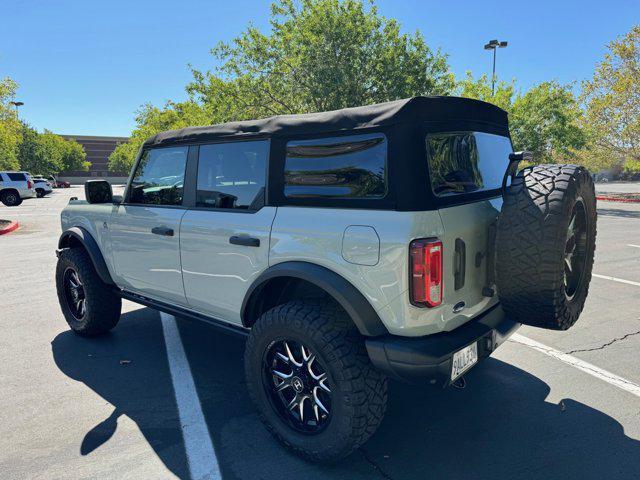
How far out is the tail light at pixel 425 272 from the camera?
7.09ft

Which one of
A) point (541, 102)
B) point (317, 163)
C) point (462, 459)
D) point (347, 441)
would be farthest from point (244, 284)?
point (541, 102)

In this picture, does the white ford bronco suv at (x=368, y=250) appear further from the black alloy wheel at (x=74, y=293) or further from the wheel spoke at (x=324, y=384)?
the black alloy wheel at (x=74, y=293)

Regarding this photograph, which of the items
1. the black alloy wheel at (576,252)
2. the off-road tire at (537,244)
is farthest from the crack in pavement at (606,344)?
the off-road tire at (537,244)

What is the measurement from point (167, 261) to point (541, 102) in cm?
2589

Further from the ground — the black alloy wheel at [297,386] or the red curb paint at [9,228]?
the black alloy wheel at [297,386]

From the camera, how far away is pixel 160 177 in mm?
3645

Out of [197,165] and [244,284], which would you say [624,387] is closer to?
[244,284]

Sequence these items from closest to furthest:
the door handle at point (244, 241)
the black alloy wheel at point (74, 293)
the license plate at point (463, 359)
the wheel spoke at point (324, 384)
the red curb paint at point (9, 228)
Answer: the license plate at point (463, 359), the wheel spoke at point (324, 384), the door handle at point (244, 241), the black alloy wheel at point (74, 293), the red curb paint at point (9, 228)

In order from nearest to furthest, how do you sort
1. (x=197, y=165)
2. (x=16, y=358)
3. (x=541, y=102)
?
1. (x=197, y=165)
2. (x=16, y=358)
3. (x=541, y=102)

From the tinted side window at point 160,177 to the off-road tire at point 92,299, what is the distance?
3.10ft

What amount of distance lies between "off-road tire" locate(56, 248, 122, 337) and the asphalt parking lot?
6.0 inches

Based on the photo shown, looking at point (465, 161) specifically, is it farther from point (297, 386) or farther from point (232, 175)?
point (297, 386)

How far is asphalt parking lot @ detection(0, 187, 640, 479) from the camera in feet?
8.16

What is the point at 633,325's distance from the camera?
468cm
